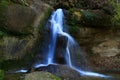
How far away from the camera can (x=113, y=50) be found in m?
13.2

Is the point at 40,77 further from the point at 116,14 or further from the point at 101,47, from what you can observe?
the point at 116,14

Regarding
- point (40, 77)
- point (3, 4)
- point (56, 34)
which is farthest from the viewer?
point (56, 34)

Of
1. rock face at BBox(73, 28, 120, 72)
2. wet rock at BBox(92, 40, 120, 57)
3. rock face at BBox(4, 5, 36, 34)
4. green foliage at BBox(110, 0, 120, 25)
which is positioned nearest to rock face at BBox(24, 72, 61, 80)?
rock face at BBox(4, 5, 36, 34)

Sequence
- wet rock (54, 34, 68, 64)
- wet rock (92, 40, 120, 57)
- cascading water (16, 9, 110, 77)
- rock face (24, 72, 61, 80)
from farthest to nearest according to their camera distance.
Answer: wet rock (92, 40, 120, 57), wet rock (54, 34, 68, 64), cascading water (16, 9, 110, 77), rock face (24, 72, 61, 80)

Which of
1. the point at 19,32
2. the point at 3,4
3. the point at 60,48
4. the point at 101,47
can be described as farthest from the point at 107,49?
the point at 3,4

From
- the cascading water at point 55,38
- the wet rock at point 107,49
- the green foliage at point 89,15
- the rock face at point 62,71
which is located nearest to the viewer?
the rock face at point 62,71

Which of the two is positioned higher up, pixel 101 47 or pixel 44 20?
pixel 44 20

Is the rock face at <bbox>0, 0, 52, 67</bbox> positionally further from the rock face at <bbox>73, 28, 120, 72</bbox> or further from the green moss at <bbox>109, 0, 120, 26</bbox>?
the green moss at <bbox>109, 0, 120, 26</bbox>

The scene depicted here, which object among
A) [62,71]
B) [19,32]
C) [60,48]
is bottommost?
[62,71]

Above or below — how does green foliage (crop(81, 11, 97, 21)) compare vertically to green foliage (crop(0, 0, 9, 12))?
below

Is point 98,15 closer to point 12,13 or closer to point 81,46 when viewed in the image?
point 81,46

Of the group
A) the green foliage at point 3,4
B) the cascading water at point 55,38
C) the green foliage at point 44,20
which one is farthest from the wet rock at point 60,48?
the green foliage at point 3,4

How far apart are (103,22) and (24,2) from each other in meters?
3.49

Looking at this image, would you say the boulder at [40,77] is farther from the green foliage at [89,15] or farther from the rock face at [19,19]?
the green foliage at [89,15]
